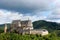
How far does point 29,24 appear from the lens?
58.6 metres

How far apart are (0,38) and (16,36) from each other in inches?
168

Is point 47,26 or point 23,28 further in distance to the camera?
point 47,26

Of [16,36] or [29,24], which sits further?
[29,24]

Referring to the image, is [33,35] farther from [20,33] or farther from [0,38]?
[0,38]

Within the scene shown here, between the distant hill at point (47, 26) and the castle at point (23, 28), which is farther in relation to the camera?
the distant hill at point (47, 26)

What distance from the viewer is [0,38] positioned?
5241 cm

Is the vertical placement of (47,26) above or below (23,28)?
above

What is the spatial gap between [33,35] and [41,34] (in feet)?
10.2

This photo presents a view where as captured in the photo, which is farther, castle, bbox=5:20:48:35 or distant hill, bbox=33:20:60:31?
distant hill, bbox=33:20:60:31

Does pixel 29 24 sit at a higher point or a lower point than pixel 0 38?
higher

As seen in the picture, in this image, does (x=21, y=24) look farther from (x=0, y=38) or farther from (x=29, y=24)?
(x=0, y=38)

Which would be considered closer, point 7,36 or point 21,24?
point 7,36

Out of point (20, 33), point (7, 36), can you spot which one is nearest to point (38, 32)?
point (20, 33)

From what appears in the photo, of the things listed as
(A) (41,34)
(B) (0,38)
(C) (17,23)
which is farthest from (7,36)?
(A) (41,34)
